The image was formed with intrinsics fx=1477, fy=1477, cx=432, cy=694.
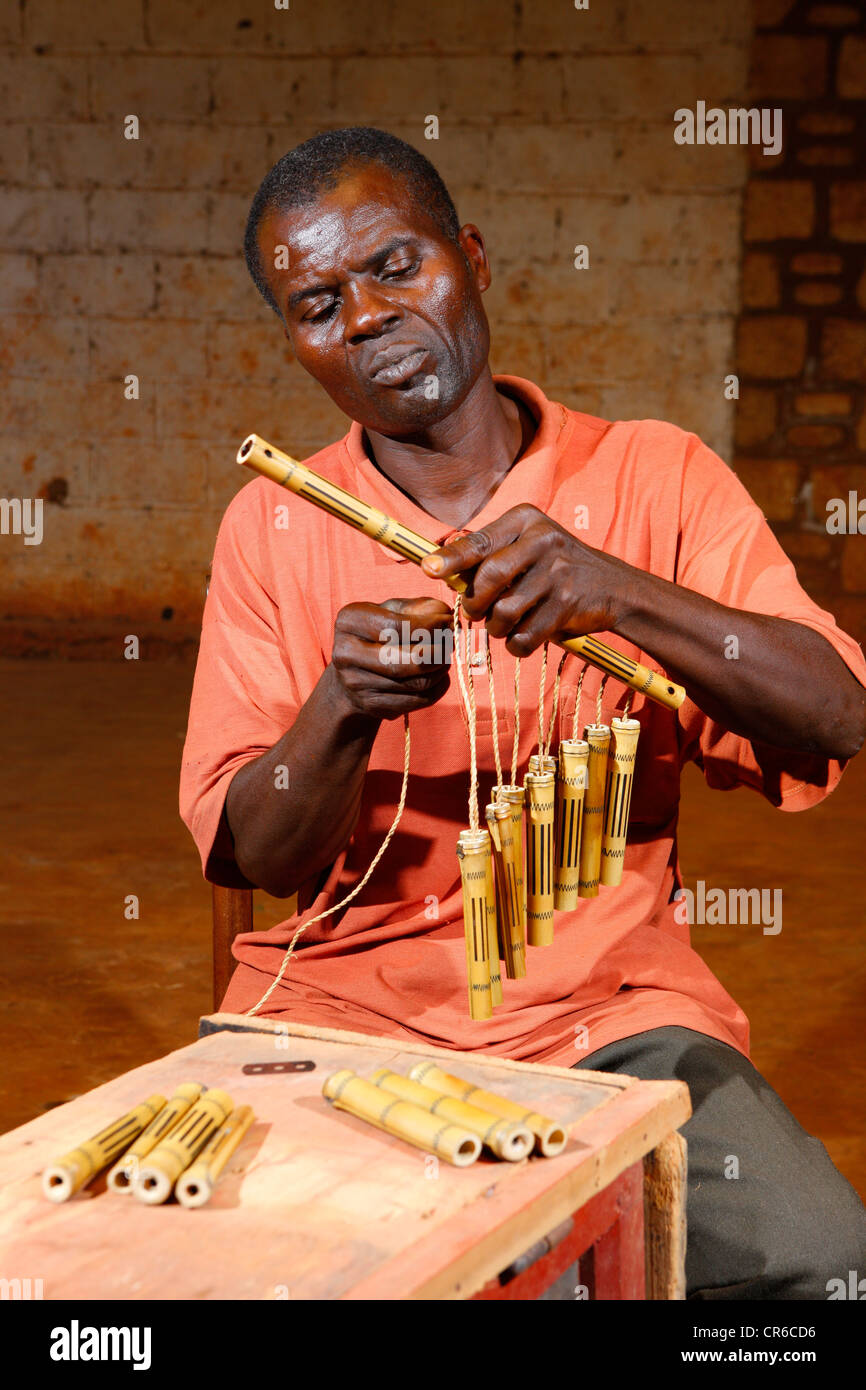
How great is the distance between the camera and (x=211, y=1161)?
1.44 metres

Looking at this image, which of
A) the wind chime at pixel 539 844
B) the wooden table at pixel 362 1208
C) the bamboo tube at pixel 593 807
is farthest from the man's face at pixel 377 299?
the wooden table at pixel 362 1208

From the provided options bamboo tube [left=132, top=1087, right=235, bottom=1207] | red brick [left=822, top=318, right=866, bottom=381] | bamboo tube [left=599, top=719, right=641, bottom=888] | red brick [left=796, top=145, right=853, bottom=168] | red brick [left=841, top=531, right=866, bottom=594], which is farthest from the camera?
red brick [left=841, top=531, right=866, bottom=594]

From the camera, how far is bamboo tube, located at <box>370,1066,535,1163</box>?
145cm

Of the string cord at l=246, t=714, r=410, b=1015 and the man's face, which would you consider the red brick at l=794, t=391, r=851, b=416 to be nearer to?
the man's face

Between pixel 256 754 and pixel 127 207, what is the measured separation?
725 centimetres

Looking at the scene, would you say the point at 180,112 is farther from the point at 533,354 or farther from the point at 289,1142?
the point at 289,1142

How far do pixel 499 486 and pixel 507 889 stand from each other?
0.67 metres

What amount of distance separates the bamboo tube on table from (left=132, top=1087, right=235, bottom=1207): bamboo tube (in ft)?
1.22

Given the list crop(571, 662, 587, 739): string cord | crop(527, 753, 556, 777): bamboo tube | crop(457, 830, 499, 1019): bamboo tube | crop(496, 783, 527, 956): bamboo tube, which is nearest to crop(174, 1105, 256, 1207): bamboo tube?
crop(457, 830, 499, 1019): bamboo tube

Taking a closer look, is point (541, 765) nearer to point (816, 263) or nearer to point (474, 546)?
point (474, 546)

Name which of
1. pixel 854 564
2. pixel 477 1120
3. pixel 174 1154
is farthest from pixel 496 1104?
pixel 854 564

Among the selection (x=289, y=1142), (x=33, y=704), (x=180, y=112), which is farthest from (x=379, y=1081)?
(x=180, y=112)

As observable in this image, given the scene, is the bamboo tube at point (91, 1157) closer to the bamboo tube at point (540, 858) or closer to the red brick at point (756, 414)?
the bamboo tube at point (540, 858)

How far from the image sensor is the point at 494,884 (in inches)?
70.7
